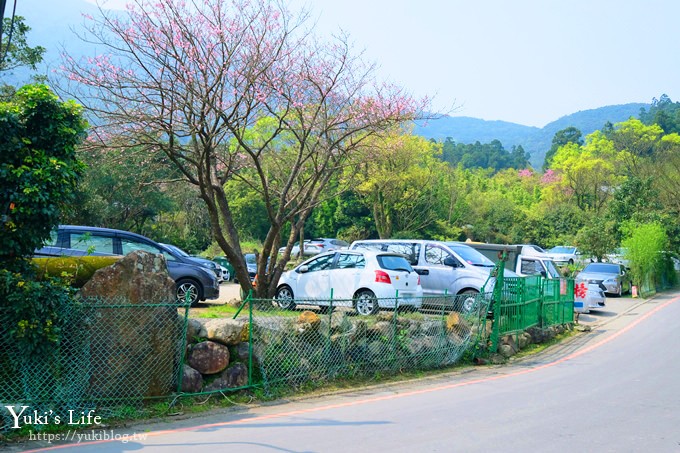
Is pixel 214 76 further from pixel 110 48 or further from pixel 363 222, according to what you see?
pixel 363 222

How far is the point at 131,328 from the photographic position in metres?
7.86

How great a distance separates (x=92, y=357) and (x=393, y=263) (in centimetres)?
801

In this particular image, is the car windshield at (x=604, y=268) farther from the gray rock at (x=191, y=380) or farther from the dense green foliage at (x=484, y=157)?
the dense green foliage at (x=484, y=157)

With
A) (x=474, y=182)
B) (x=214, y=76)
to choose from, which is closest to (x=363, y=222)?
(x=474, y=182)

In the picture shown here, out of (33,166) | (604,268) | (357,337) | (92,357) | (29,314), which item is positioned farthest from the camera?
(604,268)

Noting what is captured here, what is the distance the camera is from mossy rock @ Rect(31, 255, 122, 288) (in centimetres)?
804

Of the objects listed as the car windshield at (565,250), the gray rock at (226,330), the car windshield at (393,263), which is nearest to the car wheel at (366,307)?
the car windshield at (393,263)

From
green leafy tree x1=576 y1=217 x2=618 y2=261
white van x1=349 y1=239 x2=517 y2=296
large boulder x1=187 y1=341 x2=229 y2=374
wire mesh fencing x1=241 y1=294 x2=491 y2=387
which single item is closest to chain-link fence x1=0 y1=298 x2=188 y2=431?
large boulder x1=187 y1=341 x2=229 y2=374

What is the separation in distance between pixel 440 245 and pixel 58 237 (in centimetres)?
901

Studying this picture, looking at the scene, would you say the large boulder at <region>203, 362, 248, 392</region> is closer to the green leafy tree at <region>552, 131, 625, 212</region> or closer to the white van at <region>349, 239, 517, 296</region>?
the white van at <region>349, 239, 517, 296</region>

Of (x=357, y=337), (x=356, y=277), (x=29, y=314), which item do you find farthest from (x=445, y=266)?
(x=29, y=314)

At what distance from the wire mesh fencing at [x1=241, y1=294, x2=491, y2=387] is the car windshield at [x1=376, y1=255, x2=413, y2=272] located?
1.26 metres

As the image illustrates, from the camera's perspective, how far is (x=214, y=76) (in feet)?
44.6

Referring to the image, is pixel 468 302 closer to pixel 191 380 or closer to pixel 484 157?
pixel 191 380
